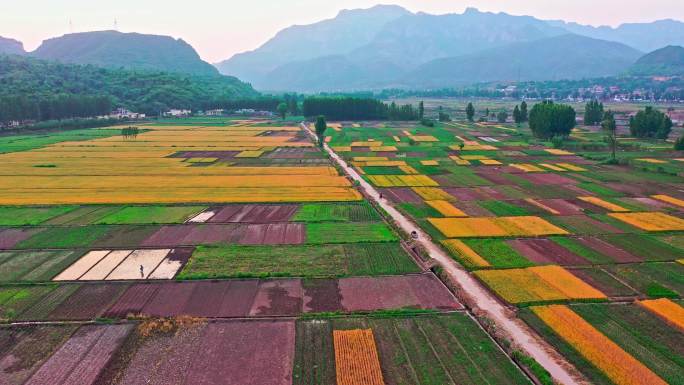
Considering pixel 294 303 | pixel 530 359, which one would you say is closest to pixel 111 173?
pixel 294 303

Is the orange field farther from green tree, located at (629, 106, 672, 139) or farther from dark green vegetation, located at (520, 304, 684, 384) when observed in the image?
green tree, located at (629, 106, 672, 139)

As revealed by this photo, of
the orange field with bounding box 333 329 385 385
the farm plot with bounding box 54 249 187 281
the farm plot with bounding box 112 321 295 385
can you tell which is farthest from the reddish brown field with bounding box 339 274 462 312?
the farm plot with bounding box 54 249 187 281

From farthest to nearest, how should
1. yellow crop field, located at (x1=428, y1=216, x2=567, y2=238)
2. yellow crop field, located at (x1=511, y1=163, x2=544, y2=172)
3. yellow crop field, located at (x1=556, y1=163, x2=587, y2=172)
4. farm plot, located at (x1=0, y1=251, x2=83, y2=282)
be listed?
yellow crop field, located at (x1=556, y1=163, x2=587, y2=172)
yellow crop field, located at (x1=511, y1=163, x2=544, y2=172)
yellow crop field, located at (x1=428, y1=216, x2=567, y2=238)
farm plot, located at (x1=0, y1=251, x2=83, y2=282)

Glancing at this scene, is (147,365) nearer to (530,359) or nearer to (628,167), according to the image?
(530,359)

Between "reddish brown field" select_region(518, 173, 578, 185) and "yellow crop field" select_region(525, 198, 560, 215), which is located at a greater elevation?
"reddish brown field" select_region(518, 173, 578, 185)

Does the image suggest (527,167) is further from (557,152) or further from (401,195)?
(401,195)

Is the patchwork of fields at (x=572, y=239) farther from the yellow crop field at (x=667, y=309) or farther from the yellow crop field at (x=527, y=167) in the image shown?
the yellow crop field at (x=527, y=167)

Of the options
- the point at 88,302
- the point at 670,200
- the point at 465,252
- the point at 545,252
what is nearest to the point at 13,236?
the point at 88,302
